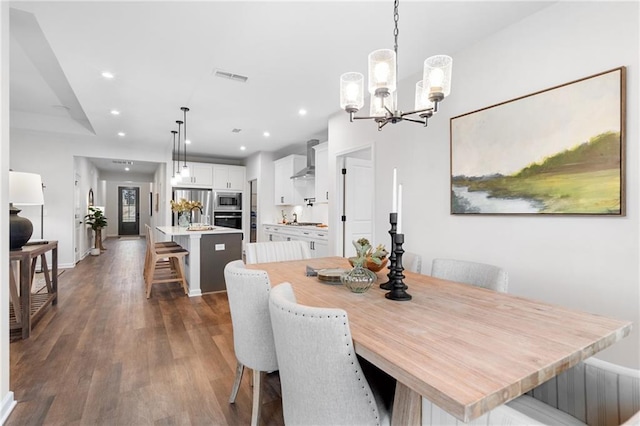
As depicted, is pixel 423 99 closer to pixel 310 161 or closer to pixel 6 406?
pixel 6 406

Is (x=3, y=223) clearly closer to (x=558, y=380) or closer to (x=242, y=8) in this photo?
(x=242, y=8)

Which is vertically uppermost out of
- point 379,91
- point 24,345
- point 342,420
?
point 379,91

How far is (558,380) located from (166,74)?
147 inches

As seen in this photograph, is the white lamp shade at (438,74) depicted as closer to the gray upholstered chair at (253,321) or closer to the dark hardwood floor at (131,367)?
the gray upholstered chair at (253,321)

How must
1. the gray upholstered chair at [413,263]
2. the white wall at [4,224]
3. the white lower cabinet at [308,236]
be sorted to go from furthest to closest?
the white lower cabinet at [308,236], the gray upholstered chair at [413,263], the white wall at [4,224]

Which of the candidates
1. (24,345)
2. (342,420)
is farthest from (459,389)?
(24,345)

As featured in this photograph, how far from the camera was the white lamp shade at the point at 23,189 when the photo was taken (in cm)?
280

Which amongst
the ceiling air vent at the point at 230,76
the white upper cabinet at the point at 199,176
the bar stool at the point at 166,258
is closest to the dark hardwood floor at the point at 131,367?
the bar stool at the point at 166,258

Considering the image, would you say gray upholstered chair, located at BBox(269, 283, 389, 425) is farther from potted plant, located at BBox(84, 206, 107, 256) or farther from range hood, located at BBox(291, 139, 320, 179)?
potted plant, located at BBox(84, 206, 107, 256)

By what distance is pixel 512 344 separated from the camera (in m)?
1.00

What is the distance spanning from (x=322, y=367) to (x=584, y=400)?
960mm

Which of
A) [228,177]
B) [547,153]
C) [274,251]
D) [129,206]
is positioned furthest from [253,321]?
[129,206]

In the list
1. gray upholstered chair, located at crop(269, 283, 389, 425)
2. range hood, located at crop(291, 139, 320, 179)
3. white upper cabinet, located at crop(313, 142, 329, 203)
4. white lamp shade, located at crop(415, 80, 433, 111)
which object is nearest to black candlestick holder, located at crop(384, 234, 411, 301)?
gray upholstered chair, located at crop(269, 283, 389, 425)

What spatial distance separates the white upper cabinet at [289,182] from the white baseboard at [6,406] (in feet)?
15.9
